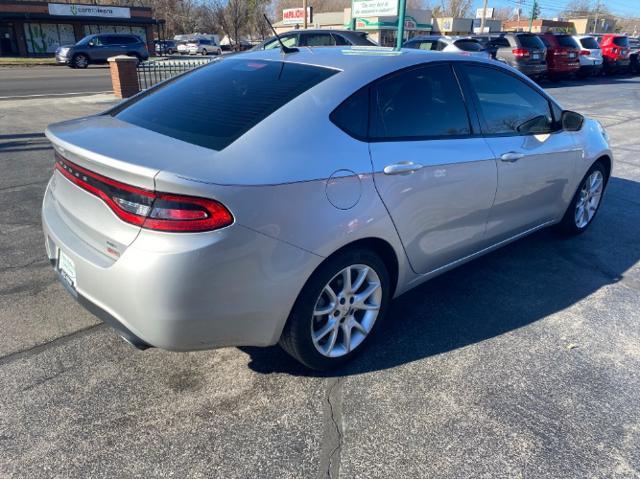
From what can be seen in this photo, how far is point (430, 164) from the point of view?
9.68 feet

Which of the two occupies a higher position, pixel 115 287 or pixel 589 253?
pixel 115 287

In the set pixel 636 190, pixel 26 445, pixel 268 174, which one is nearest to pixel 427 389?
pixel 268 174

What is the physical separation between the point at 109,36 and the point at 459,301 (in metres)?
30.0

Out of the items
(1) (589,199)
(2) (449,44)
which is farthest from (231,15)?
(1) (589,199)

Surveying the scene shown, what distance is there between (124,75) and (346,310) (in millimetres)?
12529

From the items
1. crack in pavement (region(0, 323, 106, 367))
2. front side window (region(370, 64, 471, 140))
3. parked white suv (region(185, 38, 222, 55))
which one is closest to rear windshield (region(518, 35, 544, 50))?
front side window (region(370, 64, 471, 140))

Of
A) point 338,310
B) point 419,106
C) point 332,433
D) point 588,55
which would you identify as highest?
point 419,106

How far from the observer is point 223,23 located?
65.9m

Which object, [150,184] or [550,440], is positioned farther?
[550,440]

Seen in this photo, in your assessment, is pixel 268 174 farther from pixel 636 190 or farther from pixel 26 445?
pixel 636 190

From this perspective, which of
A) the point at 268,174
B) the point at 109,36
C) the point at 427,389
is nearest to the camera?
the point at 268,174

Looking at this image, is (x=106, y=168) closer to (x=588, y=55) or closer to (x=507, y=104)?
(x=507, y=104)

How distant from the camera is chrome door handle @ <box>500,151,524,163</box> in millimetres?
3475

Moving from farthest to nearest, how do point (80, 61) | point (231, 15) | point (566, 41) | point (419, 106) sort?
1. point (231, 15)
2. point (80, 61)
3. point (566, 41)
4. point (419, 106)
